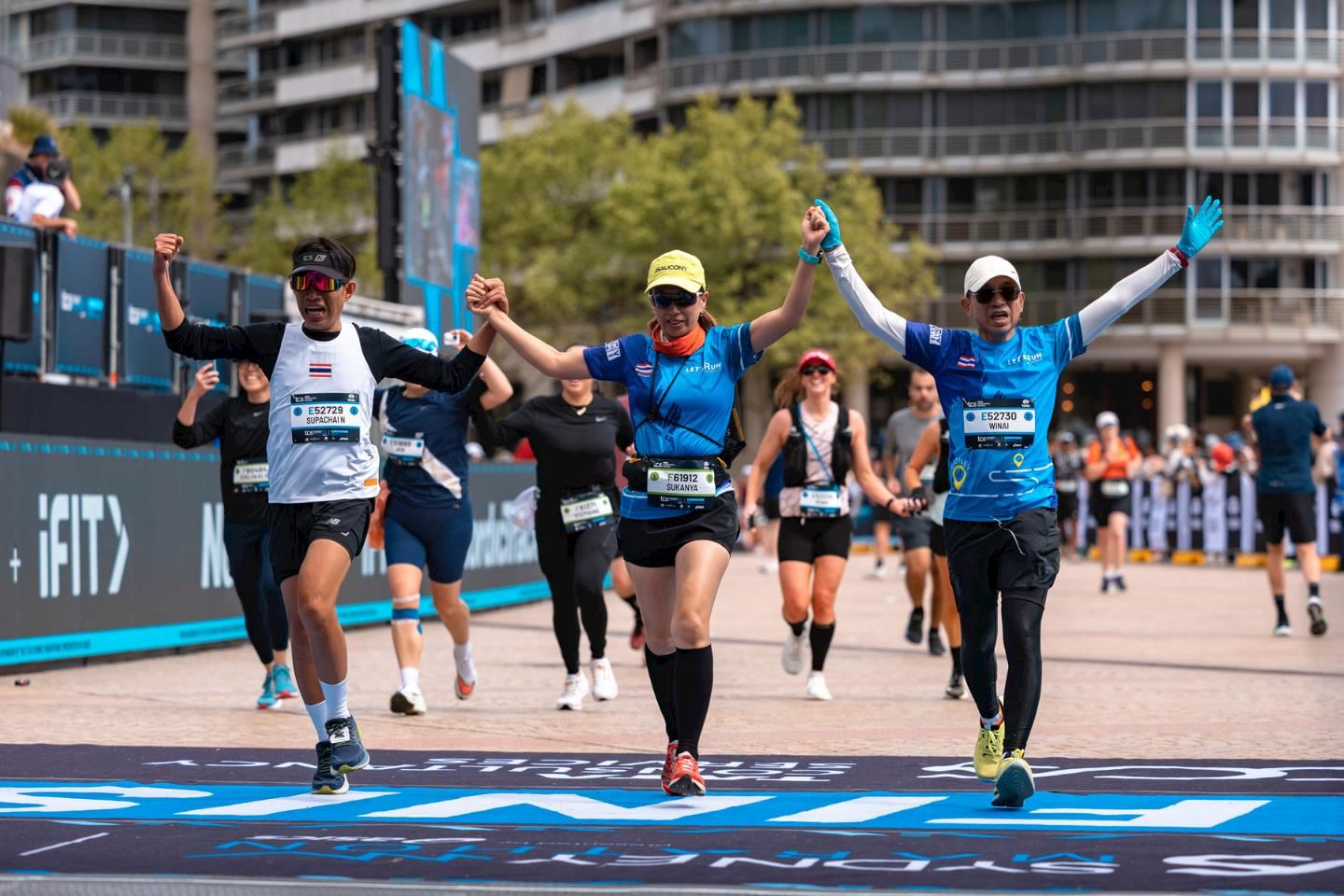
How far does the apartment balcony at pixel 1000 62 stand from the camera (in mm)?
64312

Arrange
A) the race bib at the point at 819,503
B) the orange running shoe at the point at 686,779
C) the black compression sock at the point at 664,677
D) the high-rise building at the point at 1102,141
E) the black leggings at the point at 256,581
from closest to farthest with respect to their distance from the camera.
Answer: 1. the orange running shoe at the point at 686,779
2. the black compression sock at the point at 664,677
3. the black leggings at the point at 256,581
4. the race bib at the point at 819,503
5. the high-rise building at the point at 1102,141

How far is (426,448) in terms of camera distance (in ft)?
37.3

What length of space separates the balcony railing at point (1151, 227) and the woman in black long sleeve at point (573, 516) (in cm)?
5405

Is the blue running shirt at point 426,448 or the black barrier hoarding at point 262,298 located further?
the black barrier hoarding at point 262,298

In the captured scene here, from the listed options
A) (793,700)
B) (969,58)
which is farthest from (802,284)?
(969,58)

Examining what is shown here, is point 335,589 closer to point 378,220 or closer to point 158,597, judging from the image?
point 158,597

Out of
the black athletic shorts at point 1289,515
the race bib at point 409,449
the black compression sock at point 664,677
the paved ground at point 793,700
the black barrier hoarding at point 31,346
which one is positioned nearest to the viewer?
the black compression sock at point 664,677

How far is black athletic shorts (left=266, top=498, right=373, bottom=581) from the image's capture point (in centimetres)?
791

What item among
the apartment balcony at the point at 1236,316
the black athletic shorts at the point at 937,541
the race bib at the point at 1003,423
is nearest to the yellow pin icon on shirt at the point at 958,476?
the race bib at the point at 1003,423

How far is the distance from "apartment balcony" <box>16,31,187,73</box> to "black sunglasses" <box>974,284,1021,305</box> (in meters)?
85.9

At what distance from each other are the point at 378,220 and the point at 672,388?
16.9 m

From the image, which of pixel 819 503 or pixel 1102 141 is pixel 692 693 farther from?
pixel 1102 141

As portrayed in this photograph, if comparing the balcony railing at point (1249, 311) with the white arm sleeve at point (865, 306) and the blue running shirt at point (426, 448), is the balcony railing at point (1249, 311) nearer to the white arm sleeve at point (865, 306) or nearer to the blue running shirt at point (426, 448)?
the blue running shirt at point (426, 448)

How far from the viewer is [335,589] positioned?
7.93 meters
